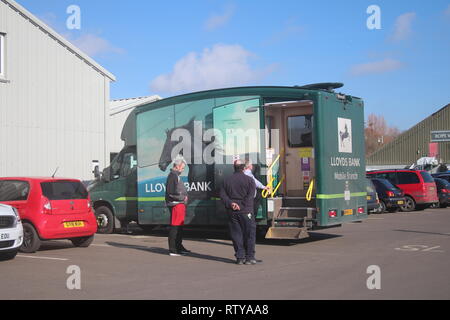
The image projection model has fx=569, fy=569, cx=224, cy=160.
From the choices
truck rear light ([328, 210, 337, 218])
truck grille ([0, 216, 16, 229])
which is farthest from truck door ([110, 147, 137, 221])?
truck rear light ([328, 210, 337, 218])

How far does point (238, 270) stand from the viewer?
365 inches

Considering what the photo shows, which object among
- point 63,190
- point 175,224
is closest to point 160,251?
point 175,224

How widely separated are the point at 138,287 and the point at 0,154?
45.6 ft

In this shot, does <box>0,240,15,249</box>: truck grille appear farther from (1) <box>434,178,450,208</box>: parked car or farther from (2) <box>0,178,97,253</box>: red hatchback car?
(1) <box>434,178,450,208</box>: parked car

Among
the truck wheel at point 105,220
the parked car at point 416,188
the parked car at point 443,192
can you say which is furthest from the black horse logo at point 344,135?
the parked car at point 443,192

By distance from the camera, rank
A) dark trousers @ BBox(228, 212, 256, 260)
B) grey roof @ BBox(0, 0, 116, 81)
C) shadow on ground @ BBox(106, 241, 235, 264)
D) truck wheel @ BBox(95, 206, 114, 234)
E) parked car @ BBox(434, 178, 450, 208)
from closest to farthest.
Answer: dark trousers @ BBox(228, 212, 256, 260)
shadow on ground @ BBox(106, 241, 235, 264)
truck wheel @ BBox(95, 206, 114, 234)
grey roof @ BBox(0, 0, 116, 81)
parked car @ BBox(434, 178, 450, 208)

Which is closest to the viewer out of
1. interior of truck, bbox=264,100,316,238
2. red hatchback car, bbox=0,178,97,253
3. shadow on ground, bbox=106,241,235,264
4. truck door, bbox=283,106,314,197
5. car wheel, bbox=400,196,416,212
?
shadow on ground, bbox=106,241,235,264

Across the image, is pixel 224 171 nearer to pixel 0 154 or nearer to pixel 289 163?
pixel 289 163

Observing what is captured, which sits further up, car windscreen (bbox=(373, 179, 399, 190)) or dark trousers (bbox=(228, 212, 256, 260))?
car windscreen (bbox=(373, 179, 399, 190))

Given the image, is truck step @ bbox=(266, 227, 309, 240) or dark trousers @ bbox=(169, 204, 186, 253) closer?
dark trousers @ bbox=(169, 204, 186, 253)

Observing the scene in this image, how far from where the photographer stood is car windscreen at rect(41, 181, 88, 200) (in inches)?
461

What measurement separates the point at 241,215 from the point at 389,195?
1476 cm

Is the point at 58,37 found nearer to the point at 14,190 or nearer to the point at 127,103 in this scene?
the point at 127,103

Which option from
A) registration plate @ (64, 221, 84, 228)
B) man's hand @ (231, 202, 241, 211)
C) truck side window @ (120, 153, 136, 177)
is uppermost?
truck side window @ (120, 153, 136, 177)
